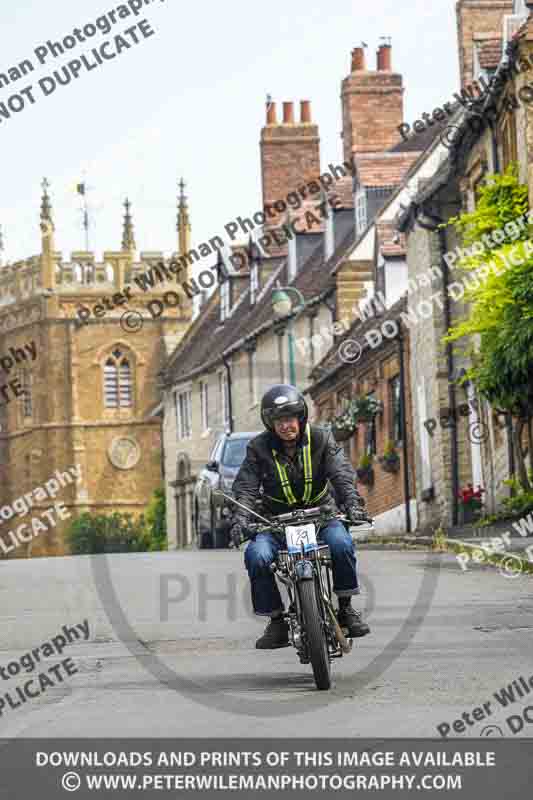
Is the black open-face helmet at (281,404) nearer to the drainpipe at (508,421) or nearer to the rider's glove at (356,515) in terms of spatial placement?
the rider's glove at (356,515)

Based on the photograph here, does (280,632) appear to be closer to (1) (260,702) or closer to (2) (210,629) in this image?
(1) (260,702)

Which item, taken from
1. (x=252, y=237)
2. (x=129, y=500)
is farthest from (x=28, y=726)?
(x=129, y=500)

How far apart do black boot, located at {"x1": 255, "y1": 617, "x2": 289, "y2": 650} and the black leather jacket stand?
0.65m

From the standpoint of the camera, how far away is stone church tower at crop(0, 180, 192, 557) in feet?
357

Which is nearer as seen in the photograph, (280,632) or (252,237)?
(280,632)

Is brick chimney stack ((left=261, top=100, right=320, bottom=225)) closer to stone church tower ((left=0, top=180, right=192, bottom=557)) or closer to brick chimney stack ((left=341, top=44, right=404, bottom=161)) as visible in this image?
brick chimney stack ((left=341, top=44, right=404, bottom=161))

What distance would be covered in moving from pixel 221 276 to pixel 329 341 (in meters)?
18.1

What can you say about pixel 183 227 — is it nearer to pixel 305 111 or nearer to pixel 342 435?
pixel 305 111

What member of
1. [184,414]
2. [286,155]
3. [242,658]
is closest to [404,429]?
[286,155]

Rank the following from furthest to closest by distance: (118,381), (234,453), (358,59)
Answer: (118,381), (358,59), (234,453)

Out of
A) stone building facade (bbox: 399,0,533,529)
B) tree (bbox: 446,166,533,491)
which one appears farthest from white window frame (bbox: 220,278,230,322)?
tree (bbox: 446,166,533,491)

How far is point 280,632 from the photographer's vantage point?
34.7 feet

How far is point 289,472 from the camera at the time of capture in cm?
1041

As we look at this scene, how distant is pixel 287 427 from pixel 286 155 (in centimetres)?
4851
